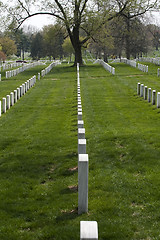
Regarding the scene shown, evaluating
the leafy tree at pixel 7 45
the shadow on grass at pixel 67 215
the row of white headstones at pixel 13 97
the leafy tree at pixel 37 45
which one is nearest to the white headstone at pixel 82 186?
the shadow on grass at pixel 67 215

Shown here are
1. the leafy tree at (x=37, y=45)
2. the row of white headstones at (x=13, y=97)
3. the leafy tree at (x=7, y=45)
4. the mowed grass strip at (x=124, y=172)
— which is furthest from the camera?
the leafy tree at (x=7, y=45)

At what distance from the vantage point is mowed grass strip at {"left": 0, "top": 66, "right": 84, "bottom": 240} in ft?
22.2

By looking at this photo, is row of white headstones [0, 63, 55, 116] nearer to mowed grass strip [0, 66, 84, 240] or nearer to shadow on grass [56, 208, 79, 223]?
mowed grass strip [0, 66, 84, 240]

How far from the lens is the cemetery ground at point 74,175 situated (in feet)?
22.0

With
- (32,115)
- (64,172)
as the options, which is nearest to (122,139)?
(64,172)

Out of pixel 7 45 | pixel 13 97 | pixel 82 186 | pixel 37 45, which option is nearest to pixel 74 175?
pixel 82 186

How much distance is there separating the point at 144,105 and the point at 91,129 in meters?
7.15

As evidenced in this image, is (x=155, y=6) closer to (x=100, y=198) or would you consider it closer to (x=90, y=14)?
(x=90, y=14)

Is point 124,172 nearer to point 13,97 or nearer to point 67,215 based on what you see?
point 67,215

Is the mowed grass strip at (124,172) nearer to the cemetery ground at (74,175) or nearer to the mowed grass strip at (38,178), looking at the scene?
the cemetery ground at (74,175)

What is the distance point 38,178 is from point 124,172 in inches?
77.0

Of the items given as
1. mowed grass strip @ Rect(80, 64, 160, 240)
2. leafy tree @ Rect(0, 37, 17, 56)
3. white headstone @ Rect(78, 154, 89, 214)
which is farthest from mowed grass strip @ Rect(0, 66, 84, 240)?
leafy tree @ Rect(0, 37, 17, 56)

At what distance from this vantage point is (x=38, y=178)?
9750mm

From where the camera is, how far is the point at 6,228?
22.0 feet
